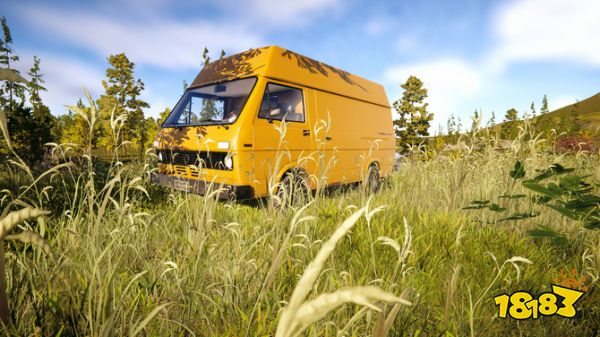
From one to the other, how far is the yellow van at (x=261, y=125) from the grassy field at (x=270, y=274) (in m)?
1.21

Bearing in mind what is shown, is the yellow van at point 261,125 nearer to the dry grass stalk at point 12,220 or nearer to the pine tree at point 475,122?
the pine tree at point 475,122

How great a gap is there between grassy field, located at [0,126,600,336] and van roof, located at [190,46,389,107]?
2704 millimetres

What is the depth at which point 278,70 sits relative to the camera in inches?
205

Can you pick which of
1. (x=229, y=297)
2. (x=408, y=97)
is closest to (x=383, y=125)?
(x=229, y=297)

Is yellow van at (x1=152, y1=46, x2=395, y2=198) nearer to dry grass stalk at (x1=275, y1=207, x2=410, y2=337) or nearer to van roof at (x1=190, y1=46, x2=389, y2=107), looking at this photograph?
van roof at (x1=190, y1=46, x2=389, y2=107)

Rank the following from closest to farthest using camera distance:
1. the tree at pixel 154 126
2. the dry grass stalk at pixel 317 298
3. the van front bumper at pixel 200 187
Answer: the dry grass stalk at pixel 317 298, the van front bumper at pixel 200 187, the tree at pixel 154 126

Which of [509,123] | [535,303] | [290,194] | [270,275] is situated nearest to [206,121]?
[290,194]

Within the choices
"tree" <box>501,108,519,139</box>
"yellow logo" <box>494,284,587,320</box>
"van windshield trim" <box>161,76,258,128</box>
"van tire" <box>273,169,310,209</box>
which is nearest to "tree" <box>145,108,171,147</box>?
"van windshield trim" <box>161,76,258,128</box>

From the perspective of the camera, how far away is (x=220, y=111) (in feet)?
18.8

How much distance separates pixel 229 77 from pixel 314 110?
5.44 feet

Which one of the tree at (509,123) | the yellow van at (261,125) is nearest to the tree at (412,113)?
the tree at (509,123)

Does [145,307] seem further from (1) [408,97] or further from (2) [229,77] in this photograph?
(1) [408,97]

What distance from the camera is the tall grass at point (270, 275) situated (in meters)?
1.08

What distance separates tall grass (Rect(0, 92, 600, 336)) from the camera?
42.7 inches
